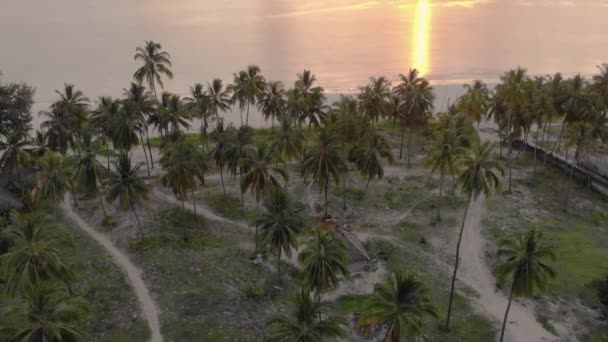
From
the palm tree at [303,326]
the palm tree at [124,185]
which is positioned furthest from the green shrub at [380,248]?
the palm tree at [124,185]

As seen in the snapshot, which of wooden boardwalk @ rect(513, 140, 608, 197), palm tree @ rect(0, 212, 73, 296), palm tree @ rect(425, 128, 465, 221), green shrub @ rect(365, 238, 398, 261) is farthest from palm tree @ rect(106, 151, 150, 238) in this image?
wooden boardwalk @ rect(513, 140, 608, 197)

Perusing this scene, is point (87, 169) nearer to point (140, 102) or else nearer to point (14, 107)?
point (140, 102)

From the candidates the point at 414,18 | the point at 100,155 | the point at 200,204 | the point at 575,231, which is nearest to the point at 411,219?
the point at 575,231

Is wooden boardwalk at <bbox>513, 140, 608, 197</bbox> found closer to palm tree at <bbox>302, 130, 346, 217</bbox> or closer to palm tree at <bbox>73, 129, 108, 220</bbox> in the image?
palm tree at <bbox>302, 130, 346, 217</bbox>

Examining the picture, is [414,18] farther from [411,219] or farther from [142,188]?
[142,188]

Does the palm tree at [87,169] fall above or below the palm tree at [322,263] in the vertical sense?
above

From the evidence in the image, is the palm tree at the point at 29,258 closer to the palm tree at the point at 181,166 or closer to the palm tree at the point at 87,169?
the palm tree at the point at 87,169
